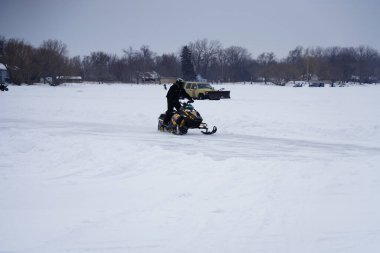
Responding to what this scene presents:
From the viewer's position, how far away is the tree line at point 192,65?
88.7m

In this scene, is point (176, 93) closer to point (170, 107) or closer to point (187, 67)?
point (170, 107)

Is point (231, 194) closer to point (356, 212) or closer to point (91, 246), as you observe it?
point (356, 212)

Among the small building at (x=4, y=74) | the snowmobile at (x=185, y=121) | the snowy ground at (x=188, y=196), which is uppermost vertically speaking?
the small building at (x=4, y=74)

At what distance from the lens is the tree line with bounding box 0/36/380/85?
88688 mm

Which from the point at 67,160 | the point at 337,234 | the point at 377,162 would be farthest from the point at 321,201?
the point at 67,160

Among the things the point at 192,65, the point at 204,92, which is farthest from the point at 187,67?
the point at 204,92

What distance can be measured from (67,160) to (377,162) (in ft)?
22.9

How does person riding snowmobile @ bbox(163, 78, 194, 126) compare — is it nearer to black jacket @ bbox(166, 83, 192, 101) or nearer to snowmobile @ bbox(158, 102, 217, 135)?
black jacket @ bbox(166, 83, 192, 101)

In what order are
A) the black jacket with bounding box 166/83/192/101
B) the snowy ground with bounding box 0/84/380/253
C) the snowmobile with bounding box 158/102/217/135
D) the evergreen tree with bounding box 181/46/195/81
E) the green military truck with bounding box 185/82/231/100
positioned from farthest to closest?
the evergreen tree with bounding box 181/46/195/81, the green military truck with bounding box 185/82/231/100, the black jacket with bounding box 166/83/192/101, the snowmobile with bounding box 158/102/217/135, the snowy ground with bounding box 0/84/380/253

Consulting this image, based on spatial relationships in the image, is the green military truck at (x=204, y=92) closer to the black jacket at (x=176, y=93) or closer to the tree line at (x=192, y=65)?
the black jacket at (x=176, y=93)

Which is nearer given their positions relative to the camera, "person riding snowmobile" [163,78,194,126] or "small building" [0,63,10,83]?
"person riding snowmobile" [163,78,194,126]

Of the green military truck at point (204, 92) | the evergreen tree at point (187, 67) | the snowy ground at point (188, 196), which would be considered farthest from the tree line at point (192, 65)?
the snowy ground at point (188, 196)

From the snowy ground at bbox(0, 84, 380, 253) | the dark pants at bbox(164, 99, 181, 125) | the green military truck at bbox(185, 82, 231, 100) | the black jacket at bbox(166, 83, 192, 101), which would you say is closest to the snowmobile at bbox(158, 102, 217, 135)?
the dark pants at bbox(164, 99, 181, 125)

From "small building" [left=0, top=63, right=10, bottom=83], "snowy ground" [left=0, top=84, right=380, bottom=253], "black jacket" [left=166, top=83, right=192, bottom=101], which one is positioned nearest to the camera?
"snowy ground" [left=0, top=84, right=380, bottom=253]
